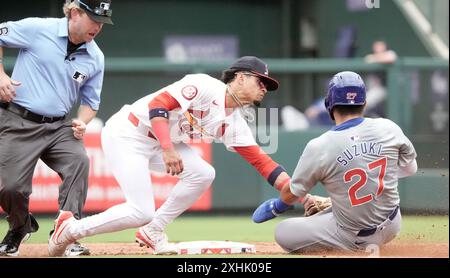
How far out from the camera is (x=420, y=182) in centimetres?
1130

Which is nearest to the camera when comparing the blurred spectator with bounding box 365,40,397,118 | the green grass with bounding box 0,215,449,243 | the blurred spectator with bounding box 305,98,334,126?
the green grass with bounding box 0,215,449,243

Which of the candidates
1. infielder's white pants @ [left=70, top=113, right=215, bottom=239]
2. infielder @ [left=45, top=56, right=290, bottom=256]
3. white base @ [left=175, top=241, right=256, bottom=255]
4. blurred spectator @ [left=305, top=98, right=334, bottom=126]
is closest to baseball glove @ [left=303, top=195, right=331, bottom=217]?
infielder @ [left=45, top=56, right=290, bottom=256]

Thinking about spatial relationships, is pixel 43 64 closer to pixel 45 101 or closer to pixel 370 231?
pixel 45 101

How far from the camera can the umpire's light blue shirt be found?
6.60 metres

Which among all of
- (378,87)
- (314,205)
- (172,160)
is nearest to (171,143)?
(172,160)

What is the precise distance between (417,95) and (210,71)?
266 cm

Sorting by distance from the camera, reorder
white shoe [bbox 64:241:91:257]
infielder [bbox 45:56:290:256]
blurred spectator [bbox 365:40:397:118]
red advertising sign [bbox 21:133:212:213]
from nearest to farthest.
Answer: infielder [bbox 45:56:290:256]
white shoe [bbox 64:241:91:257]
red advertising sign [bbox 21:133:212:213]
blurred spectator [bbox 365:40:397:118]

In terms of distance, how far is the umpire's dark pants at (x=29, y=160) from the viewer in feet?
21.7

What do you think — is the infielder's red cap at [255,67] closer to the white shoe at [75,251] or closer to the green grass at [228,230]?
the white shoe at [75,251]

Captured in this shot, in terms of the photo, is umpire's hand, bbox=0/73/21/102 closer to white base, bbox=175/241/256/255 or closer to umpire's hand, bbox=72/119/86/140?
umpire's hand, bbox=72/119/86/140

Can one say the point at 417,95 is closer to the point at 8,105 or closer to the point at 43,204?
the point at 43,204

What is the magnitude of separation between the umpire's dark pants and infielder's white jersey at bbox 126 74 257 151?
22.1 inches

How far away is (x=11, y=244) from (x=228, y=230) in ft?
11.7

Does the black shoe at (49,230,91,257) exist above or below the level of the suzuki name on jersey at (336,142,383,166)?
below
